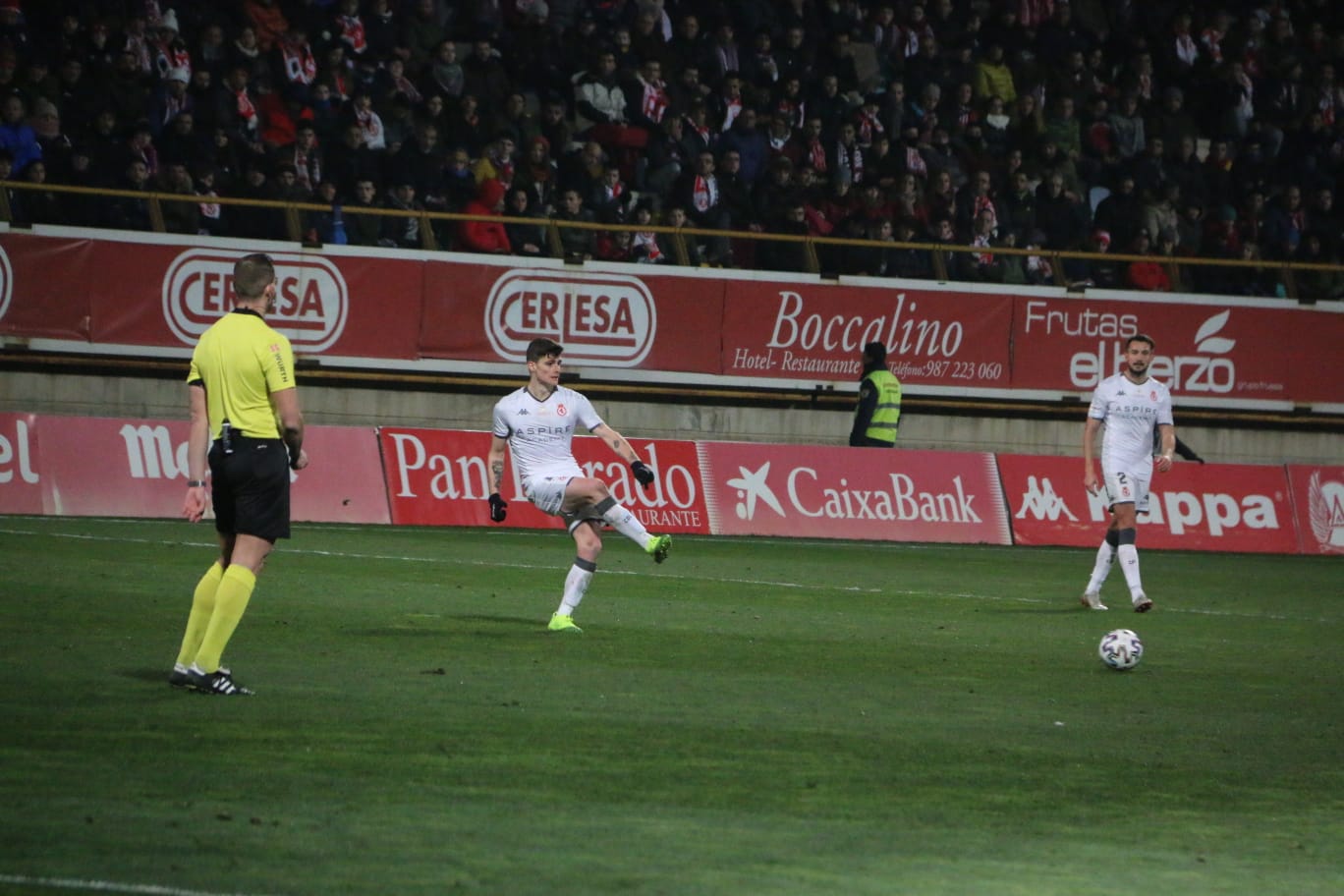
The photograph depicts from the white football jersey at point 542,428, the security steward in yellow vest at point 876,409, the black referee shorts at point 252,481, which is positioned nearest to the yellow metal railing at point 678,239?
the security steward in yellow vest at point 876,409

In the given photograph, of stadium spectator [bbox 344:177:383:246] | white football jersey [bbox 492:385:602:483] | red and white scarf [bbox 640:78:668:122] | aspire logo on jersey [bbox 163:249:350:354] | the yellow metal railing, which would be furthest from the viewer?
red and white scarf [bbox 640:78:668:122]

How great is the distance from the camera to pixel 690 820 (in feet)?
22.8

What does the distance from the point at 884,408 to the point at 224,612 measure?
53.7 feet

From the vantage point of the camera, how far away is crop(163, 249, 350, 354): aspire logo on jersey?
78.7 feet

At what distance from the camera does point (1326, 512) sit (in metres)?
25.8

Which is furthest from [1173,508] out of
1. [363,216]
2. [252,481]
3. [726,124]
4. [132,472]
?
[252,481]

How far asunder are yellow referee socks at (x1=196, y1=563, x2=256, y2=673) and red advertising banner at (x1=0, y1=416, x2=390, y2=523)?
1254 centimetres

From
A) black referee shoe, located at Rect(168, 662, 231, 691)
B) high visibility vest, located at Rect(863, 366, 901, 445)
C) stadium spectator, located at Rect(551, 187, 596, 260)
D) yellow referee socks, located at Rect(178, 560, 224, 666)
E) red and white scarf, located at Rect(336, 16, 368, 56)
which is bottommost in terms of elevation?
high visibility vest, located at Rect(863, 366, 901, 445)

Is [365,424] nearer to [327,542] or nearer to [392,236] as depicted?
[392,236]

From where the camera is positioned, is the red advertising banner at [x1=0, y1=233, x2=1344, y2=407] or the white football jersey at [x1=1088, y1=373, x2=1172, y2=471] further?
the red advertising banner at [x1=0, y1=233, x2=1344, y2=407]

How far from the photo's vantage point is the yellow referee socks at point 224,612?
9242mm

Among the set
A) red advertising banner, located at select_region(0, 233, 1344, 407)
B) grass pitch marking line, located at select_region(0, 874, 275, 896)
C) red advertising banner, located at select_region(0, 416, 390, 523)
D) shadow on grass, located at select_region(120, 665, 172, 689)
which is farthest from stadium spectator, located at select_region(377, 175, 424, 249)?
grass pitch marking line, located at select_region(0, 874, 275, 896)

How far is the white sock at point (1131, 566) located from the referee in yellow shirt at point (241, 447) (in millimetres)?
8710

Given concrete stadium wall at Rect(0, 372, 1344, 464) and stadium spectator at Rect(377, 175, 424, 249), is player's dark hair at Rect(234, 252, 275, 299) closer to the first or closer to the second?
concrete stadium wall at Rect(0, 372, 1344, 464)
